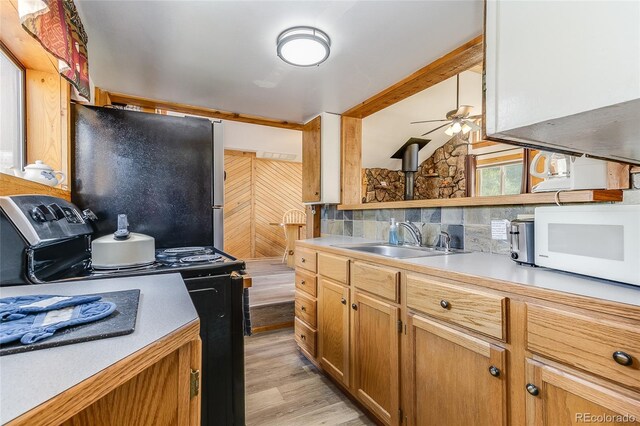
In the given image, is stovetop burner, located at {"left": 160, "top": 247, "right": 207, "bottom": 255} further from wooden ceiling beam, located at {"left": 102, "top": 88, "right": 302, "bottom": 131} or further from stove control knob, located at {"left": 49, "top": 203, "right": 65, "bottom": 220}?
wooden ceiling beam, located at {"left": 102, "top": 88, "right": 302, "bottom": 131}

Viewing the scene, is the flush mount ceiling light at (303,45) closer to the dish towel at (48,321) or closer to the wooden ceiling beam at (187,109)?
the wooden ceiling beam at (187,109)

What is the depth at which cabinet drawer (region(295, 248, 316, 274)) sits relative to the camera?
225 centimetres

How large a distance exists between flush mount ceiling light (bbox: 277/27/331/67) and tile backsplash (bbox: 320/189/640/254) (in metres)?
1.22

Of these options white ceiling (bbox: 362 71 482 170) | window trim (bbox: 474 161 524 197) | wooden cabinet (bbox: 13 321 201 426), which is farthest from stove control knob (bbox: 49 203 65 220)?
window trim (bbox: 474 161 524 197)

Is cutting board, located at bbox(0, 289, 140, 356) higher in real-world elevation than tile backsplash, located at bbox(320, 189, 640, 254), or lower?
lower

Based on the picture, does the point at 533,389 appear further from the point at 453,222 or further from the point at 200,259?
the point at 200,259

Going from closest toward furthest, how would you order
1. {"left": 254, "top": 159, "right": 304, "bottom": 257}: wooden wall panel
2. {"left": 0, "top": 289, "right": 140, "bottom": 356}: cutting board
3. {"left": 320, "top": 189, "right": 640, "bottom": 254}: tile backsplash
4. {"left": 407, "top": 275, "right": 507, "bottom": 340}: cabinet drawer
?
{"left": 0, "top": 289, "right": 140, "bottom": 356}: cutting board → {"left": 407, "top": 275, "right": 507, "bottom": 340}: cabinet drawer → {"left": 320, "top": 189, "right": 640, "bottom": 254}: tile backsplash → {"left": 254, "top": 159, "right": 304, "bottom": 257}: wooden wall panel

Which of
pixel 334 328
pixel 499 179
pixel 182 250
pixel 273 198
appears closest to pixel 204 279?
pixel 182 250

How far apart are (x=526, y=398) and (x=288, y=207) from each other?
577 cm

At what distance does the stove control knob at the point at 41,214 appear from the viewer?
0.97 meters

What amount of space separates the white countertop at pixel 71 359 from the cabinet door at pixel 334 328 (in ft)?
4.06

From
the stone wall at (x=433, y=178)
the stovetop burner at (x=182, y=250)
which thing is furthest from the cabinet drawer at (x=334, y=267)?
the stone wall at (x=433, y=178)

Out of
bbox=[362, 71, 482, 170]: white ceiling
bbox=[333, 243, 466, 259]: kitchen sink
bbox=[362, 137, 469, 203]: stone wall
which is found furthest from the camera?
bbox=[362, 137, 469, 203]: stone wall

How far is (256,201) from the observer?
6137mm
